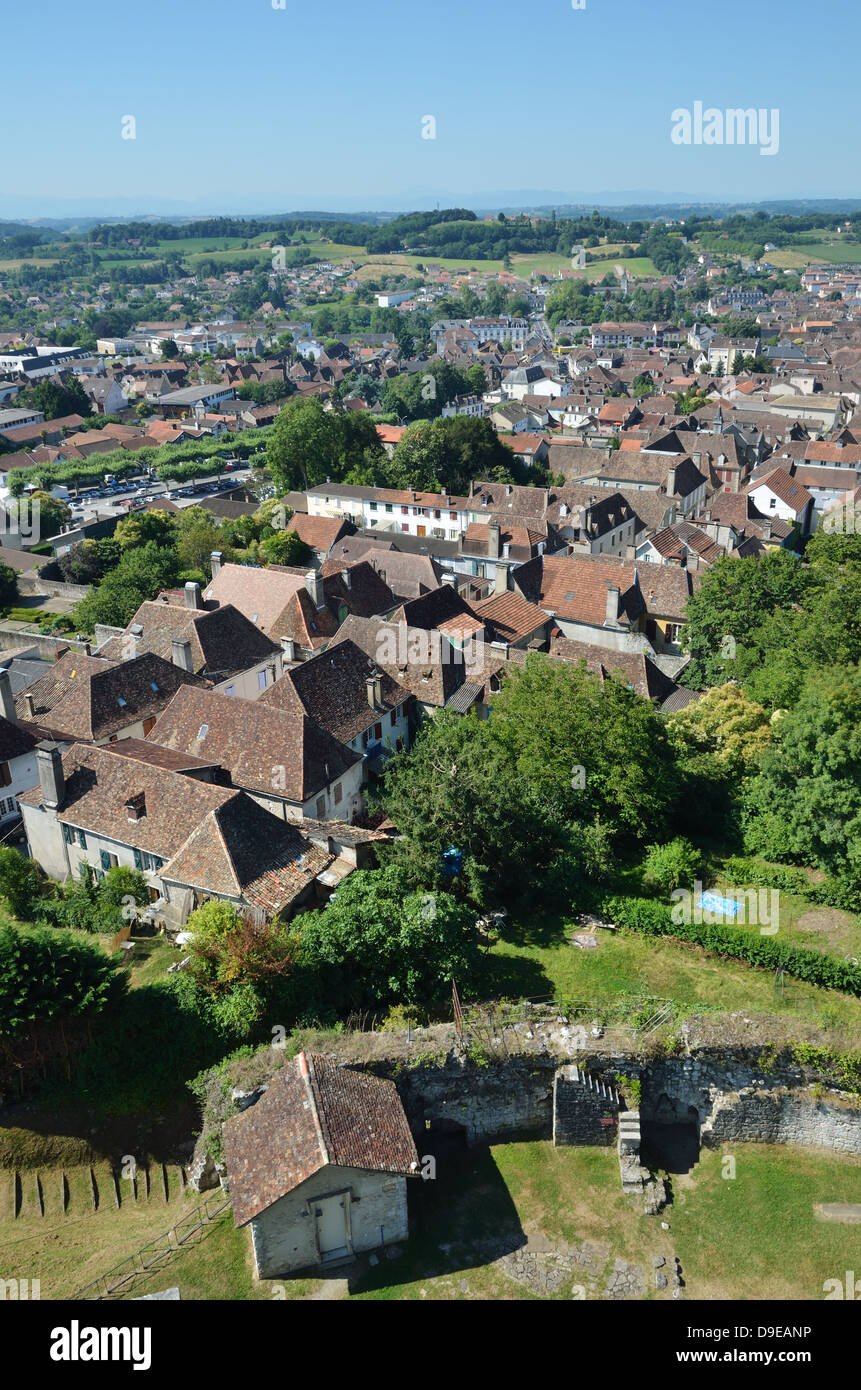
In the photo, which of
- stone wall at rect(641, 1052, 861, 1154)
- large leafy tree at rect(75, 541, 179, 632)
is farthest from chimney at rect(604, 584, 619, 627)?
stone wall at rect(641, 1052, 861, 1154)

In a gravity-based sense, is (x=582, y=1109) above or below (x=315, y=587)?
below

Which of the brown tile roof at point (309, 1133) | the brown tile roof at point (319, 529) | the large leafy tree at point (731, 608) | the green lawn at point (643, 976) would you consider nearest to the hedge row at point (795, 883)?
the green lawn at point (643, 976)

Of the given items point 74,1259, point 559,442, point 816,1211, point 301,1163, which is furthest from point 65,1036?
point 559,442

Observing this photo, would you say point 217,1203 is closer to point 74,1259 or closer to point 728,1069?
point 74,1259

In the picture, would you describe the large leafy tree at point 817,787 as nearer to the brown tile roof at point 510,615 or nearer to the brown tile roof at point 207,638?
the brown tile roof at point 510,615

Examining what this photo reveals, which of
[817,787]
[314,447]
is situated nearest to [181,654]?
[817,787]

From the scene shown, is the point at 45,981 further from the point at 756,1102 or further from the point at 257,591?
the point at 257,591
